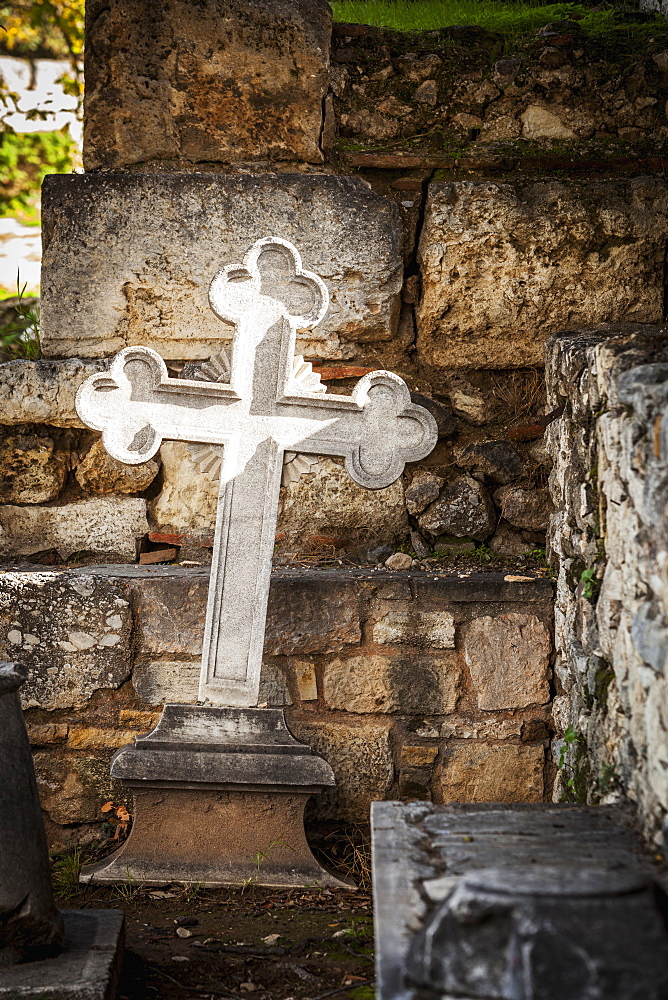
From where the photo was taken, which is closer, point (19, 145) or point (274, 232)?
point (274, 232)

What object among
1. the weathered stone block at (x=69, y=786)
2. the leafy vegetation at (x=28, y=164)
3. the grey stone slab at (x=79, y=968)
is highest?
the leafy vegetation at (x=28, y=164)

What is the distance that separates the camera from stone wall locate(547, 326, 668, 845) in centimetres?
A: 161

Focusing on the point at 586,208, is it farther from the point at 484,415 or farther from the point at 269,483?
the point at 269,483

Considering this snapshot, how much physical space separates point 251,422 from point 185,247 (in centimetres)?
93

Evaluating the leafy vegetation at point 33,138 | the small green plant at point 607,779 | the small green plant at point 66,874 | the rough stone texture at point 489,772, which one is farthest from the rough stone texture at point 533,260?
the leafy vegetation at point 33,138

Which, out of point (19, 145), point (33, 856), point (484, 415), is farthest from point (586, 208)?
point (19, 145)

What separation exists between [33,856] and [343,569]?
1339 mm

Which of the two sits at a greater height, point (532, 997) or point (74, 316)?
point (74, 316)

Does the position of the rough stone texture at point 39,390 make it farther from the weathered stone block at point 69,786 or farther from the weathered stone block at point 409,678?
the weathered stone block at point 409,678

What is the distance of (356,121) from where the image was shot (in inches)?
132

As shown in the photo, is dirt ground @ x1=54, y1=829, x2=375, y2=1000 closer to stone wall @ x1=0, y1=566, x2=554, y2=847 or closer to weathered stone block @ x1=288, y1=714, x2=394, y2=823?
weathered stone block @ x1=288, y1=714, x2=394, y2=823

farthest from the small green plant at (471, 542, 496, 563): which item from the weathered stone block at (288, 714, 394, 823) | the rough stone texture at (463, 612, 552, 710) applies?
the weathered stone block at (288, 714, 394, 823)

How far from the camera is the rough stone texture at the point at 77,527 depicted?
322 cm

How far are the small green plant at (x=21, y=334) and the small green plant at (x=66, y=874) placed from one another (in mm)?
1715
